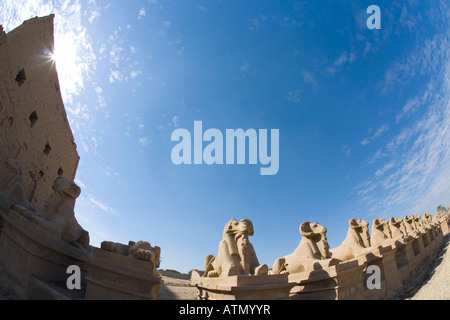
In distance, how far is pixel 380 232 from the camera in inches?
344

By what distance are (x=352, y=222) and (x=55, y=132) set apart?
11.5 meters

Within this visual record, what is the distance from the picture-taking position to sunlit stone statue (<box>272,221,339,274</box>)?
5547 mm

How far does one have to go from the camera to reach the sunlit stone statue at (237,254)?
460cm

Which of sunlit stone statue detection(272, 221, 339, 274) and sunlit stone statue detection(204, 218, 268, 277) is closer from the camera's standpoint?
sunlit stone statue detection(204, 218, 268, 277)

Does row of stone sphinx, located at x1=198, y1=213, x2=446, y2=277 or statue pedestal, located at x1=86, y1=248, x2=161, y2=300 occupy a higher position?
row of stone sphinx, located at x1=198, y1=213, x2=446, y2=277

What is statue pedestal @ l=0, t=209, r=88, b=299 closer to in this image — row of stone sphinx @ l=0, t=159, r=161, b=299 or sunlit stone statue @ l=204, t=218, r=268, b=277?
row of stone sphinx @ l=0, t=159, r=161, b=299

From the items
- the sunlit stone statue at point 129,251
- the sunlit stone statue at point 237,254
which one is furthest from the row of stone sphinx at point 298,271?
the sunlit stone statue at point 129,251

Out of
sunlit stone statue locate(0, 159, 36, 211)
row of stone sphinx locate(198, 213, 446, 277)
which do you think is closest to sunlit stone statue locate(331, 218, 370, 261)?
row of stone sphinx locate(198, 213, 446, 277)

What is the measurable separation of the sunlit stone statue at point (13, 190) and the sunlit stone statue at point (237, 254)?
344cm

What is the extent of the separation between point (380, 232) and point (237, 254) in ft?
20.8

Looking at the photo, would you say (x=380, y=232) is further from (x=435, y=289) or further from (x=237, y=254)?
(x=237, y=254)

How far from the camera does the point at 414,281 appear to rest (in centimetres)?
772

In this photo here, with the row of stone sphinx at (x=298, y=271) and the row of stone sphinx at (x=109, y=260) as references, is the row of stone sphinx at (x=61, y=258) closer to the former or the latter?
the row of stone sphinx at (x=109, y=260)

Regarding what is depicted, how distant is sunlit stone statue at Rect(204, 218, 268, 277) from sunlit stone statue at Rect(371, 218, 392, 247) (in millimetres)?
5539
